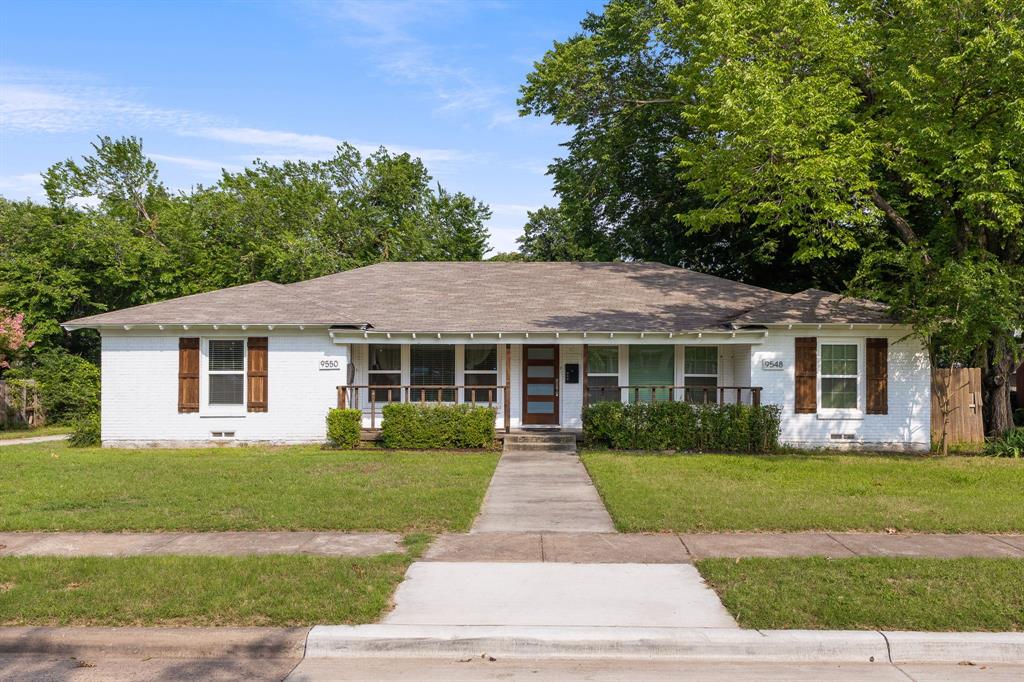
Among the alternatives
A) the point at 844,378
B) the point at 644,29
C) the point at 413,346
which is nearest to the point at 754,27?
the point at 644,29

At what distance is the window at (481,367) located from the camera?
18.8 meters

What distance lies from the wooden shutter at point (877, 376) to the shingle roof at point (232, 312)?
39.7ft

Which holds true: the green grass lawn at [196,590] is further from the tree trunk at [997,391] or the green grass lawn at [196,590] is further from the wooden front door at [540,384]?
the tree trunk at [997,391]

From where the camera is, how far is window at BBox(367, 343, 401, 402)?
18688 millimetres

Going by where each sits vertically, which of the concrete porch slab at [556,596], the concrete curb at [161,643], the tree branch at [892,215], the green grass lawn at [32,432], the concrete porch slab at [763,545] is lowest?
the green grass lawn at [32,432]

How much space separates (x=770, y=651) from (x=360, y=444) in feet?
41.6

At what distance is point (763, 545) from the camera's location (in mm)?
8047

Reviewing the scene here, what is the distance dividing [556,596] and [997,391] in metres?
15.6

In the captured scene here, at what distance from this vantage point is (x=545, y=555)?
7.72 meters

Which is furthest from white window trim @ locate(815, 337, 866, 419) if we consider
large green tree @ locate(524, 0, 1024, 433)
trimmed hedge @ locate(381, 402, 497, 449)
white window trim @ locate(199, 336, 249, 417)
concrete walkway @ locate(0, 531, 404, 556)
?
white window trim @ locate(199, 336, 249, 417)

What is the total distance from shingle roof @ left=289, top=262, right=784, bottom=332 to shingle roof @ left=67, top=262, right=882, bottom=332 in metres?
0.03

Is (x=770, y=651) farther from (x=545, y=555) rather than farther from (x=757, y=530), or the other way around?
(x=757, y=530)

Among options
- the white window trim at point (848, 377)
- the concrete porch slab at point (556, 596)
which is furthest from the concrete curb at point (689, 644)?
the white window trim at point (848, 377)

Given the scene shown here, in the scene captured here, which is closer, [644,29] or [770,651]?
[770,651]
